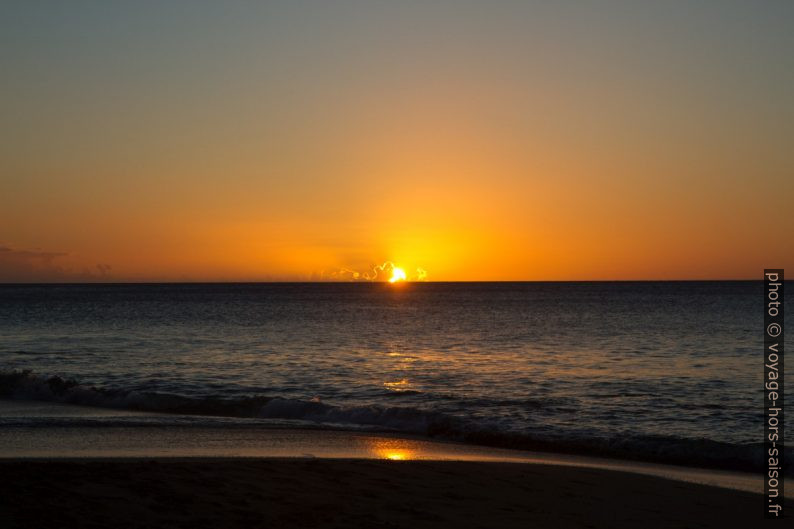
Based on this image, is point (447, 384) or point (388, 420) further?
point (447, 384)

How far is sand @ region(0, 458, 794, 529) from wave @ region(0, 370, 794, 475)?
3862 mm

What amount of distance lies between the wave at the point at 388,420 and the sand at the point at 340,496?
152 inches

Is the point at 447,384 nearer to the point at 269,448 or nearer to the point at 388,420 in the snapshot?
the point at 388,420

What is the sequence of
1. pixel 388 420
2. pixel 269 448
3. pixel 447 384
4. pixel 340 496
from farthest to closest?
pixel 447 384
pixel 388 420
pixel 269 448
pixel 340 496

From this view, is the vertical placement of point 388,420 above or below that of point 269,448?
below

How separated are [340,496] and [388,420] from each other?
10.2 m

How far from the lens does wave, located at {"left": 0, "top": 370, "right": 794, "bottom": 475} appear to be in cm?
1661

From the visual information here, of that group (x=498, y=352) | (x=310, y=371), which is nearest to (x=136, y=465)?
(x=310, y=371)

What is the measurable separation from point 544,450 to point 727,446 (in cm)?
429

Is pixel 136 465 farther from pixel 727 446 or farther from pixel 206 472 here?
pixel 727 446

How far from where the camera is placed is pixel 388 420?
20500mm

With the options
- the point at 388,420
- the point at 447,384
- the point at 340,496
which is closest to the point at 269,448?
the point at 340,496

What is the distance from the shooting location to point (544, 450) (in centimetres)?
1716

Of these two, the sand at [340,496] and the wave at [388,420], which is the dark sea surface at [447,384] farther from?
the sand at [340,496]
